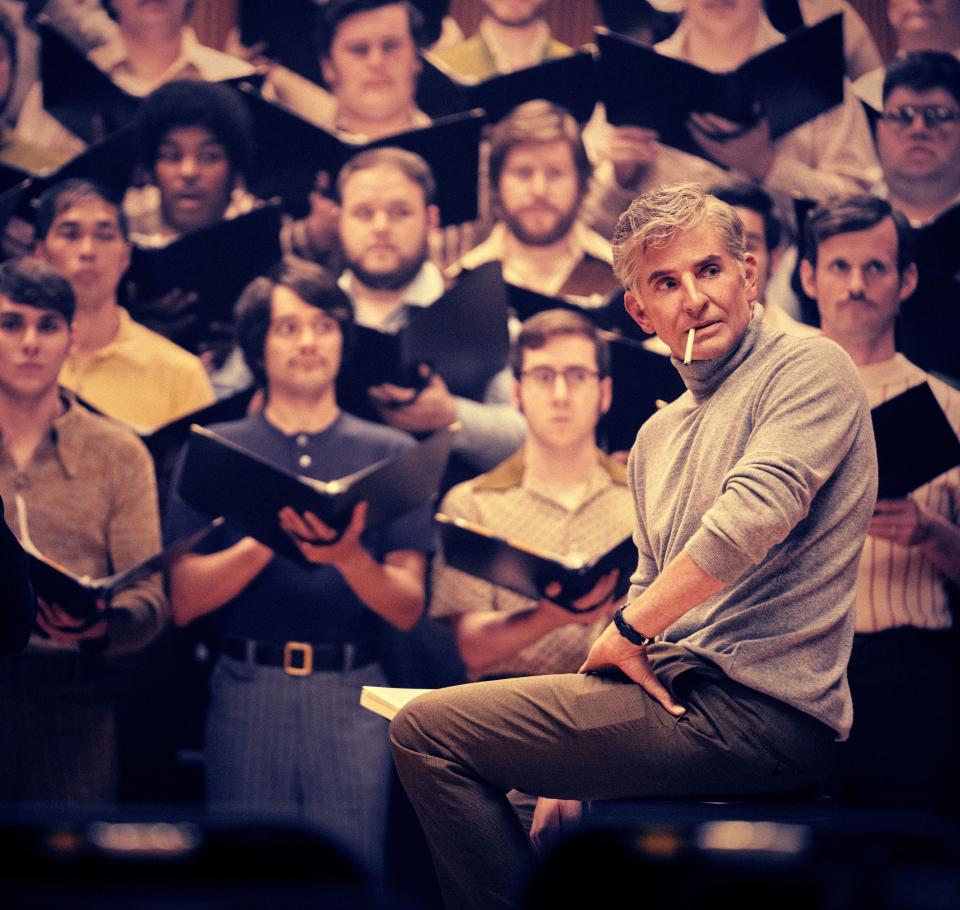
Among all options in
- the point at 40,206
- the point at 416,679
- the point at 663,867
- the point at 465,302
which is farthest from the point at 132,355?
the point at 663,867

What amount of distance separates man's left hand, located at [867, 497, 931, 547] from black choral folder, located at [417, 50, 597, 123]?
1.52 m

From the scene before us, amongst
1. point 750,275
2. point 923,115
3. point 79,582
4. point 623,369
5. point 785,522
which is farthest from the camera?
point 923,115

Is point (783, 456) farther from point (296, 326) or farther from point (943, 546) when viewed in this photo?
point (296, 326)

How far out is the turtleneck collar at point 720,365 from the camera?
1979mm

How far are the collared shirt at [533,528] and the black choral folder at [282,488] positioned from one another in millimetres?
181

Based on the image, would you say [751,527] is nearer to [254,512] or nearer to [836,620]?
[836,620]

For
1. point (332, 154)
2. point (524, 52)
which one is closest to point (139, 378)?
point (332, 154)

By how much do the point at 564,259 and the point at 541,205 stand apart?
19 centimetres

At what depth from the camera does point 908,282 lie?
3740 mm

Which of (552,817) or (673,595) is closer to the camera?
(673,595)

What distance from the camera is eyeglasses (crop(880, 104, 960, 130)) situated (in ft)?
12.7

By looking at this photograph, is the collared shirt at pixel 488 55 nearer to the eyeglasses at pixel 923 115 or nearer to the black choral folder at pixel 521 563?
the eyeglasses at pixel 923 115

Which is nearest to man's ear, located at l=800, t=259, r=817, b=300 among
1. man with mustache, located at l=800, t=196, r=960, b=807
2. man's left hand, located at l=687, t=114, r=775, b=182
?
man with mustache, located at l=800, t=196, r=960, b=807

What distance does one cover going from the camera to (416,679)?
3.71 m
